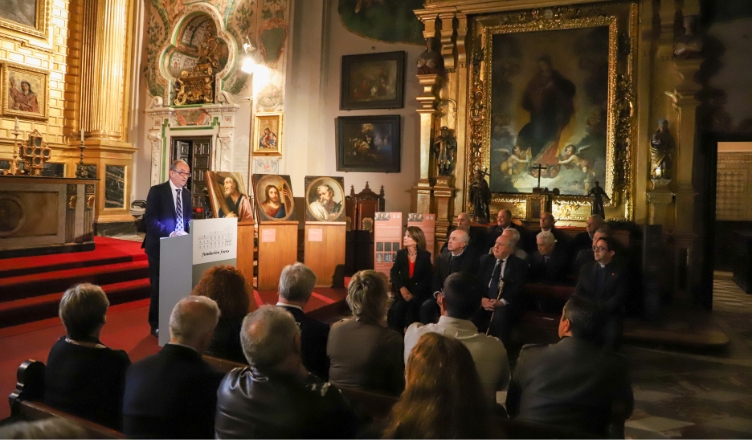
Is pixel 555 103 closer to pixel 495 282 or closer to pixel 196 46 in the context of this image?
pixel 495 282

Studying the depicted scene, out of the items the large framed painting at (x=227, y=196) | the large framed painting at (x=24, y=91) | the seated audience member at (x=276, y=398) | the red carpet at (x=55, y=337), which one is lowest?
the red carpet at (x=55, y=337)

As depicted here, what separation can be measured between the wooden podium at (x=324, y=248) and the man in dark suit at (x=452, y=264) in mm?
2586

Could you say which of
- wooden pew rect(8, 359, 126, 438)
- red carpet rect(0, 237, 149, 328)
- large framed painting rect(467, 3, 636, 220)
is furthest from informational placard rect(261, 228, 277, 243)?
wooden pew rect(8, 359, 126, 438)

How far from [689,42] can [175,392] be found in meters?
8.16

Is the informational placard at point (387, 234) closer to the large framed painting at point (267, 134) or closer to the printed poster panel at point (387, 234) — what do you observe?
the printed poster panel at point (387, 234)

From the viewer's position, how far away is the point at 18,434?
102 centimetres

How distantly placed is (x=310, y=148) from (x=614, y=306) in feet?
23.0

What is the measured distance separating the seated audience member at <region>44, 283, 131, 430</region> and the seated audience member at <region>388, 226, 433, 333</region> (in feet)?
11.4

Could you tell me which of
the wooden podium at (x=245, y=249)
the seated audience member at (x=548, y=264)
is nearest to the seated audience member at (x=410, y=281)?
the seated audience member at (x=548, y=264)

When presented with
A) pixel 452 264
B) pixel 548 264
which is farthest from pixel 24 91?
pixel 548 264

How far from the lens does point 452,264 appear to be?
559 centimetres

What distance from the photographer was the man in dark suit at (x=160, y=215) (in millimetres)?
5273

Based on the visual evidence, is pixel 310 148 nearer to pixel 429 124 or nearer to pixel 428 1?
pixel 429 124

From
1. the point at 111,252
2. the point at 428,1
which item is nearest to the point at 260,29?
the point at 428,1
